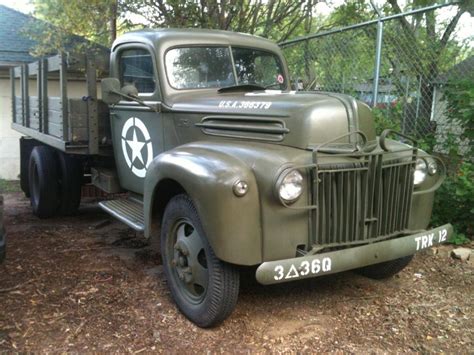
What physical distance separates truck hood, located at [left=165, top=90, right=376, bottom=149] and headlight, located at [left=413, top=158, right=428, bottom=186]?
1.25 feet

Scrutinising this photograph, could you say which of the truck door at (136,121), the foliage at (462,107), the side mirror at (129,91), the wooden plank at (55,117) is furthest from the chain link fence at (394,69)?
the wooden plank at (55,117)

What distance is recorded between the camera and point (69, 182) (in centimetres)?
611

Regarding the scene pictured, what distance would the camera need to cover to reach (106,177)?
5.31 meters

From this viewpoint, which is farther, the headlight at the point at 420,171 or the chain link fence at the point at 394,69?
the chain link fence at the point at 394,69

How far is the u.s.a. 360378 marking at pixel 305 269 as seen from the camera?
279cm

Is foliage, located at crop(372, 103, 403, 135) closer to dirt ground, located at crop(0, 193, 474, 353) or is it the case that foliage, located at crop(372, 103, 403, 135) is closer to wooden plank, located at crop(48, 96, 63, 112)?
dirt ground, located at crop(0, 193, 474, 353)

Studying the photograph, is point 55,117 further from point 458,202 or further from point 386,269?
point 458,202

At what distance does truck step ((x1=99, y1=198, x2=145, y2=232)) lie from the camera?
13.5ft

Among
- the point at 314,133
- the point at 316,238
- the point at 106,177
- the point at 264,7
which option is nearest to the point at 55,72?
the point at 106,177

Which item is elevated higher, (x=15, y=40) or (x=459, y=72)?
(x=15, y=40)

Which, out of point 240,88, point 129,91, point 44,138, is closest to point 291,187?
point 240,88

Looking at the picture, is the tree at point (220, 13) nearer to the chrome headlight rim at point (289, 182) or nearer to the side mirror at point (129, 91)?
the side mirror at point (129, 91)

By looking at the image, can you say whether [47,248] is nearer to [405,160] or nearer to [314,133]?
[314,133]

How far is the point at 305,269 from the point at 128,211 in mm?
2202
